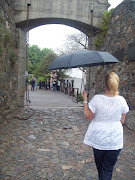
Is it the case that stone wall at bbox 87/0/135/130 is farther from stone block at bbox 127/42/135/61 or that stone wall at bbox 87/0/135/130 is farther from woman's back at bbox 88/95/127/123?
woman's back at bbox 88/95/127/123

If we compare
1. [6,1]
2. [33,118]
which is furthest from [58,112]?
[6,1]

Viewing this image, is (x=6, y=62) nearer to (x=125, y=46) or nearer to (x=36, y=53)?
(x=125, y=46)

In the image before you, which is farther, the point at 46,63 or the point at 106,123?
the point at 46,63

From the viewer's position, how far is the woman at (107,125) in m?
2.03

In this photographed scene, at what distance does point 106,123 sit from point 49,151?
1816 mm

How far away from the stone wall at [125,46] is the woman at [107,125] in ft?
10.0

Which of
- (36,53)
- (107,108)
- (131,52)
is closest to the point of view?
(107,108)

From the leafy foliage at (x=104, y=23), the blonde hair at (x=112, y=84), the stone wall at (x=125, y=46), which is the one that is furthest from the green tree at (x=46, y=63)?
the blonde hair at (x=112, y=84)

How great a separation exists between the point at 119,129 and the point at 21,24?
5.74m

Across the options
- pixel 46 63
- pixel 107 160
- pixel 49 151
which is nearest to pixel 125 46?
pixel 49 151

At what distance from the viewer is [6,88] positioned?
5332 mm

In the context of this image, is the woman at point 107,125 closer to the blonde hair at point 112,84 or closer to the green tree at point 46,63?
the blonde hair at point 112,84

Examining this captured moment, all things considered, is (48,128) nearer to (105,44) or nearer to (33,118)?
(33,118)

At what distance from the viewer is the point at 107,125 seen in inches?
80.7
